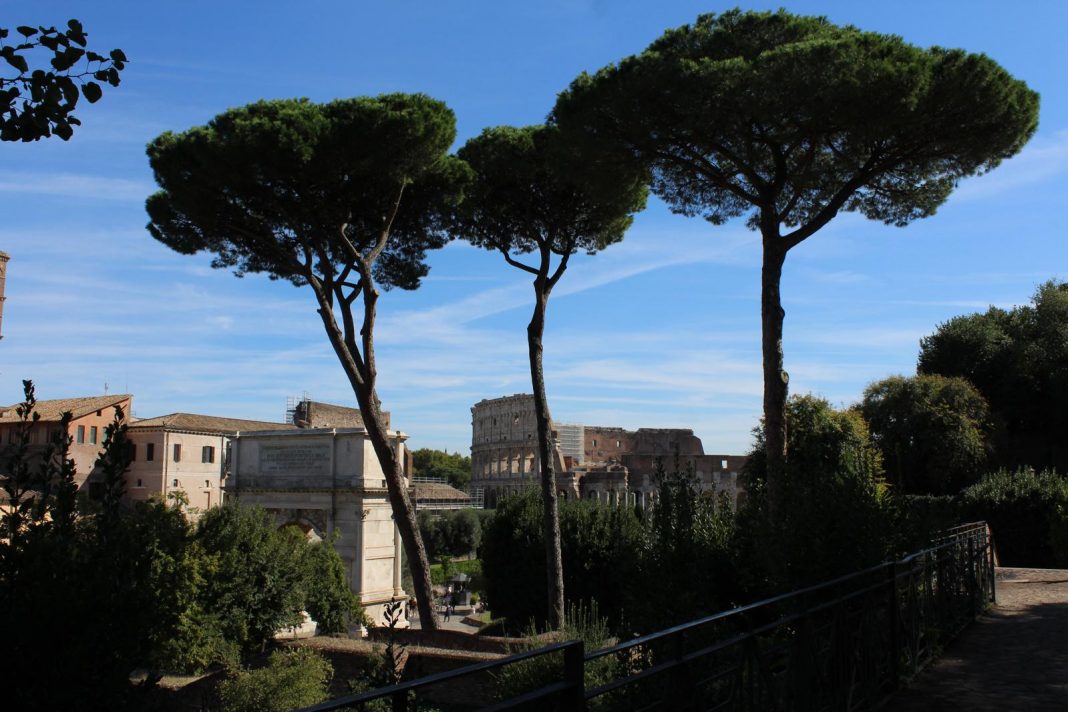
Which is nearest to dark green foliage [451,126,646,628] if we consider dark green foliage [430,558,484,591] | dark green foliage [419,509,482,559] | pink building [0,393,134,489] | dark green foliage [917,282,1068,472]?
dark green foliage [917,282,1068,472]

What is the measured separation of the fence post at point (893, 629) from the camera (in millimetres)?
5559

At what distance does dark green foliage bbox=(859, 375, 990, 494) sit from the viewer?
2503 cm

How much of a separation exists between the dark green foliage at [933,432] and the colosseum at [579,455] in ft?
28.4

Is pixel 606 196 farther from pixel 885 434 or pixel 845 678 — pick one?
pixel 885 434

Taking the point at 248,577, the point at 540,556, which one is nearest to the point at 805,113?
the point at 540,556

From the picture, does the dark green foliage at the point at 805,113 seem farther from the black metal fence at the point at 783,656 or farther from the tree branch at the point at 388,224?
the black metal fence at the point at 783,656

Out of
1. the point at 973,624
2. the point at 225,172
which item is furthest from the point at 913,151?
the point at 225,172

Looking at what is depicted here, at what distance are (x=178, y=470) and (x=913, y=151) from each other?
115 ft

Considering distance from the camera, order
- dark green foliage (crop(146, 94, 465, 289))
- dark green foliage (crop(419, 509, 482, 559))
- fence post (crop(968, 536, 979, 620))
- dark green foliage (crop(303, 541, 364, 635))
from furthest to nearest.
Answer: dark green foliage (crop(419, 509, 482, 559)) → dark green foliage (crop(303, 541, 364, 635)) → dark green foliage (crop(146, 94, 465, 289)) → fence post (crop(968, 536, 979, 620))

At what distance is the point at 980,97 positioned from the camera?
10.4m

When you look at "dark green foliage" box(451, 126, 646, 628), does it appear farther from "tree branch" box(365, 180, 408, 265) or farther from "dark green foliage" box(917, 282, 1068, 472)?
"dark green foliage" box(917, 282, 1068, 472)

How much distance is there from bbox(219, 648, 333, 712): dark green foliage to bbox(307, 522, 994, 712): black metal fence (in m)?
2.29

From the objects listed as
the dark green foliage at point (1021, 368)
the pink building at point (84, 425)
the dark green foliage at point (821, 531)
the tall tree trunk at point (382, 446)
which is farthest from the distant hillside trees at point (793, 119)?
the pink building at point (84, 425)

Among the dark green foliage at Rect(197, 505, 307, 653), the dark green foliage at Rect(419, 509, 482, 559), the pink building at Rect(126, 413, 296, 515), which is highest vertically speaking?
the pink building at Rect(126, 413, 296, 515)
